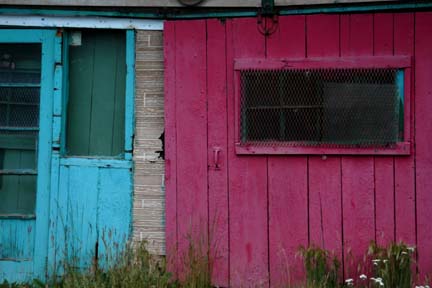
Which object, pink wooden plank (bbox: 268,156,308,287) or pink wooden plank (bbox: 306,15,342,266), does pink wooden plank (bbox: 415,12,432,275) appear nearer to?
pink wooden plank (bbox: 306,15,342,266)

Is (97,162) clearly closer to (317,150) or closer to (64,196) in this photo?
(64,196)

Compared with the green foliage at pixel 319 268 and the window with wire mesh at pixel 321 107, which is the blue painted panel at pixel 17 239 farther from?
the green foliage at pixel 319 268

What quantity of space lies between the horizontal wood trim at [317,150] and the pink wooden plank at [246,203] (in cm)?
7

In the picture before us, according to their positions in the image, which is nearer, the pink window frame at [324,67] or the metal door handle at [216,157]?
the pink window frame at [324,67]

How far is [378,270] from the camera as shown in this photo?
448cm

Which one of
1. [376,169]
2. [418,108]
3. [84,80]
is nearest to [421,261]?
[376,169]

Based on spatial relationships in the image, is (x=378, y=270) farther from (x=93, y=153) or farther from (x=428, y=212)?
(x=93, y=153)

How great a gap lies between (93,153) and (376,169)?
2497 mm

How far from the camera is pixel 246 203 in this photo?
4.90 metres

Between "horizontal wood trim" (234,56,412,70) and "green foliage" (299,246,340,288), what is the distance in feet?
5.04

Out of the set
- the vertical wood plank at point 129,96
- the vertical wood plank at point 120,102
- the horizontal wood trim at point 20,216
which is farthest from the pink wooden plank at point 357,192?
the horizontal wood trim at point 20,216

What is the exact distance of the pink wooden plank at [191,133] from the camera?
195 inches

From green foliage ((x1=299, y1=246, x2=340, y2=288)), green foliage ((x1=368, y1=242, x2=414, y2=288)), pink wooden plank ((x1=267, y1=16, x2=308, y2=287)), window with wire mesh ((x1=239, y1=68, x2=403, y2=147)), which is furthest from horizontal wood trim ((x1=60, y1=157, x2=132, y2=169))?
green foliage ((x1=368, y1=242, x2=414, y2=288))

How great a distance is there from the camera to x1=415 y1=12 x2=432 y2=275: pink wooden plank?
469cm
